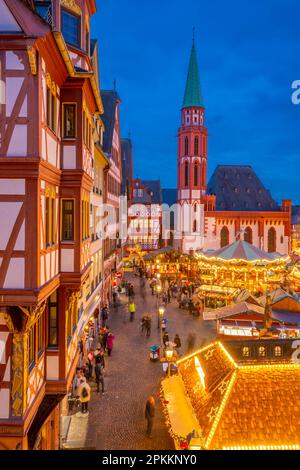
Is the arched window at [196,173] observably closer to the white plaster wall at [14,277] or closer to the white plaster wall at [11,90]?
the white plaster wall at [11,90]

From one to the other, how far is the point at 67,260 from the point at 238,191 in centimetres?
5914

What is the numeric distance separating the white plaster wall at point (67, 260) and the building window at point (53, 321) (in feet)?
2.34

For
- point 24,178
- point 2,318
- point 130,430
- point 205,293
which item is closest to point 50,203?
point 24,178

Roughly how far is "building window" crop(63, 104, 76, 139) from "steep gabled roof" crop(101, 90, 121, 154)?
1881 cm

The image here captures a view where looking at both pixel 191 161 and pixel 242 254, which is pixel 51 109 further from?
pixel 191 161

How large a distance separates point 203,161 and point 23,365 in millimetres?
64653

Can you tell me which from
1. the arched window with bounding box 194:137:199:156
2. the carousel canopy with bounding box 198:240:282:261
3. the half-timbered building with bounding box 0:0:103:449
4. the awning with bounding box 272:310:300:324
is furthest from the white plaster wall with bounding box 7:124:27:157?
the arched window with bounding box 194:137:199:156

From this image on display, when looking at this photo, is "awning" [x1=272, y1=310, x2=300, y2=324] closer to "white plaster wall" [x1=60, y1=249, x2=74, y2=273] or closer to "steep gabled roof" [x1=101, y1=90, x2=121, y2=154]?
"white plaster wall" [x1=60, y1=249, x2=74, y2=273]

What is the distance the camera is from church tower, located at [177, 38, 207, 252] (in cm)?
6856

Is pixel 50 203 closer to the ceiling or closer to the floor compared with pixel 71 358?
closer to the ceiling

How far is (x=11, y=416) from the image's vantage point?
28.0 feet

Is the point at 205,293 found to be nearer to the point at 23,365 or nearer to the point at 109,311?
the point at 109,311
